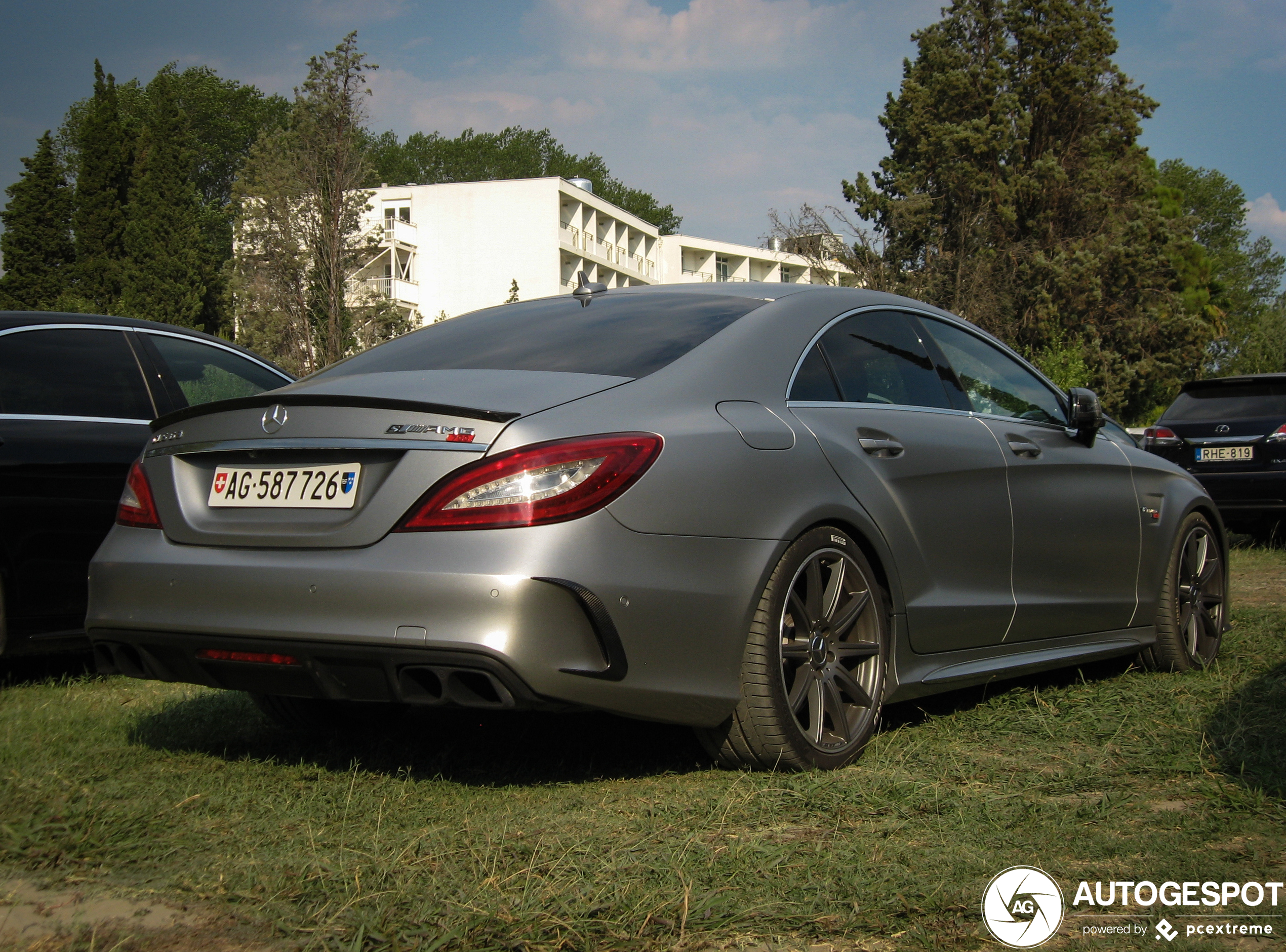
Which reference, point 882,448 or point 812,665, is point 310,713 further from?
point 882,448

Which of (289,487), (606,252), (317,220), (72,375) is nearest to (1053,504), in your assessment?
(289,487)

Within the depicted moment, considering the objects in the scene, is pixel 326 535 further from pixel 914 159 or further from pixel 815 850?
pixel 914 159

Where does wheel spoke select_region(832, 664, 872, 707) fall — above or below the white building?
below

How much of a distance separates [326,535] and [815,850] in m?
1.41

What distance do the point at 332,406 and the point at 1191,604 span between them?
4091 mm

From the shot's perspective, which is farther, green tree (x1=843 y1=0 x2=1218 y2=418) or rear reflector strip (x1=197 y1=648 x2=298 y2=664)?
green tree (x1=843 y1=0 x2=1218 y2=418)

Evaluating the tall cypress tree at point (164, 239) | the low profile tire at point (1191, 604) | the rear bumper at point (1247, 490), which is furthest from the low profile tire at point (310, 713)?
the tall cypress tree at point (164, 239)

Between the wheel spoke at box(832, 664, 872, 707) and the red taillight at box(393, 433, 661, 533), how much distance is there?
1.04m

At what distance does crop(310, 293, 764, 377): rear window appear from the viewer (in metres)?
3.61

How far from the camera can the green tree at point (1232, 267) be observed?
2840 inches

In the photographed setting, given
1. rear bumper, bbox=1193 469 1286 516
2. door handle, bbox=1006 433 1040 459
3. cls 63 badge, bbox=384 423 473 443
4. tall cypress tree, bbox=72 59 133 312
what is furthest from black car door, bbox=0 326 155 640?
tall cypress tree, bbox=72 59 133 312

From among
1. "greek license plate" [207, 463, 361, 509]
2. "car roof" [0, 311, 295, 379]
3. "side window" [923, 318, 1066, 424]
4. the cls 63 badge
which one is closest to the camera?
the cls 63 badge

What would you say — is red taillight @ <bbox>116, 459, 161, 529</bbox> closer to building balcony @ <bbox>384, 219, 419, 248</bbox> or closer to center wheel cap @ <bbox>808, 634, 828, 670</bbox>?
center wheel cap @ <bbox>808, 634, 828, 670</bbox>

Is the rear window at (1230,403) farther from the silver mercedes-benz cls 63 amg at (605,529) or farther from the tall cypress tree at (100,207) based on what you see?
the tall cypress tree at (100,207)
